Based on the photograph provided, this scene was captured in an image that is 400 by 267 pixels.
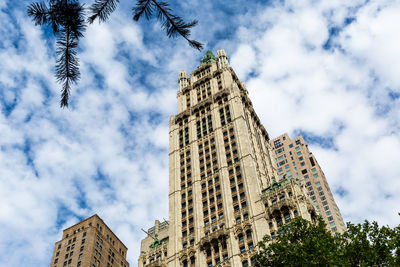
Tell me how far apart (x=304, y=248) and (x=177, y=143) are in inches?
3044

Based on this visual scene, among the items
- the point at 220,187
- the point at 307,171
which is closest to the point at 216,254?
the point at 220,187

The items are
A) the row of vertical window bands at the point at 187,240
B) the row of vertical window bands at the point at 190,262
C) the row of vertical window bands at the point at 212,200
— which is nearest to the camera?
the row of vertical window bands at the point at 190,262

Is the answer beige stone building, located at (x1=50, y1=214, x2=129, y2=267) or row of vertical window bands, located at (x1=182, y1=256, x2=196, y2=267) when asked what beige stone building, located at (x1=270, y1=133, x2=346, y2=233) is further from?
row of vertical window bands, located at (x1=182, y1=256, x2=196, y2=267)

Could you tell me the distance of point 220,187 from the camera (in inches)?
3403

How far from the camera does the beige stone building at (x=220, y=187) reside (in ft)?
246

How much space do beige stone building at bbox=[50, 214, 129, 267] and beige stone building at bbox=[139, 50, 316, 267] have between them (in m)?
34.3

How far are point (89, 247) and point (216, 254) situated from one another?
5877 centimetres

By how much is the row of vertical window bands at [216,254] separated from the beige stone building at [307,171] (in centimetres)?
7767

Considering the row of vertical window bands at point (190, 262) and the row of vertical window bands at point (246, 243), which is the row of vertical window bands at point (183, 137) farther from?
the row of vertical window bands at point (246, 243)

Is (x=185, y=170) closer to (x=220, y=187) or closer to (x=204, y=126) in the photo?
(x=220, y=187)

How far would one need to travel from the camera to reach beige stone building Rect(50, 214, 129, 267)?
11919cm

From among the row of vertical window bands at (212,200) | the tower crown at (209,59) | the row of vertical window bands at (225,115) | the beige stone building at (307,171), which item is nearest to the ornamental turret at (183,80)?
the tower crown at (209,59)

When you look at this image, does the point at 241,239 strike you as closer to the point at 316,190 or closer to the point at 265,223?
the point at 265,223

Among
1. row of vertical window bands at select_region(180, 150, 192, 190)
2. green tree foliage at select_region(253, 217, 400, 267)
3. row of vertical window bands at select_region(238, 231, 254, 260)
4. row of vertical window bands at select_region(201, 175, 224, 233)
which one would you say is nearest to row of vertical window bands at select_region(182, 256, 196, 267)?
row of vertical window bands at select_region(201, 175, 224, 233)
